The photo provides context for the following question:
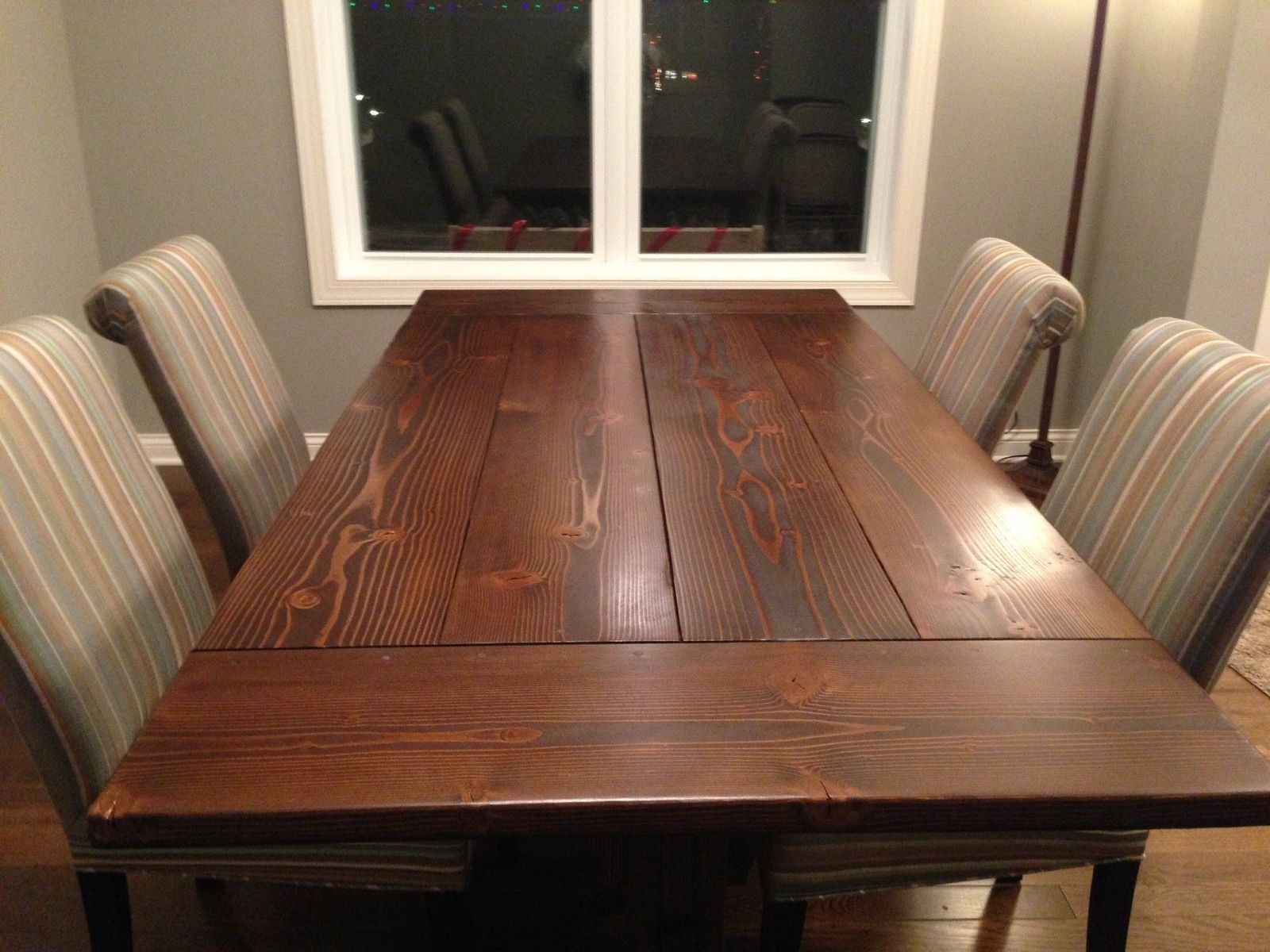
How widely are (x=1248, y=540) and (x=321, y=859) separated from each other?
101cm

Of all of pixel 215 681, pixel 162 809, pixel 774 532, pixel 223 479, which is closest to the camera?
pixel 162 809

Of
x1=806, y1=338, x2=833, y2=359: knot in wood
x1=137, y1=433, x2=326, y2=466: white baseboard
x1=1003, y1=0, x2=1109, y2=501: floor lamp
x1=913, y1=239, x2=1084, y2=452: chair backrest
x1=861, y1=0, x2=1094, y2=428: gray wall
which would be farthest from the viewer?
x1=137, y1=433, x2=326, y2=466: white baseboard

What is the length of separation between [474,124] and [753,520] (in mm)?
2238

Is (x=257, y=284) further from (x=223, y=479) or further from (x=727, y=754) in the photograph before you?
(x=727, y=754)

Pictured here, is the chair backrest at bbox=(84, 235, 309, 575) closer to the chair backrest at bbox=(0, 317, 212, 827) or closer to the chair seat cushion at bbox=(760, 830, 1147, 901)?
the chair backrest at bbox=(0, 317, 212, 827)

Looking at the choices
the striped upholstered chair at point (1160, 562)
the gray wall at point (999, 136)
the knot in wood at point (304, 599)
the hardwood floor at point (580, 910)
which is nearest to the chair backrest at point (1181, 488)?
the striped upholstered chair at point (1160, 562)

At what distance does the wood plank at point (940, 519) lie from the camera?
104 centimetres

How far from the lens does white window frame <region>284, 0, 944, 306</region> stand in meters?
2.89

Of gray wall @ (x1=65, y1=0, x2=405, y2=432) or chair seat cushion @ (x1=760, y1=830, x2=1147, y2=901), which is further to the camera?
gray wall @ (x1=65, y1=0, x2=405, y2=432)

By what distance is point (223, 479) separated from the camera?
62.7 inches

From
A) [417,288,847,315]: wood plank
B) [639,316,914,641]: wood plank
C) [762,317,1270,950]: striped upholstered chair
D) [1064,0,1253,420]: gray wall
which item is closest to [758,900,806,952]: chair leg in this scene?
[762,317,1270,950]: striped upholstered chair

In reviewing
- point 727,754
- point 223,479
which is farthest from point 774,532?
point 223,479

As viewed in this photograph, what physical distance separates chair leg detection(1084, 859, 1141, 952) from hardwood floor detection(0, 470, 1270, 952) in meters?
0.35

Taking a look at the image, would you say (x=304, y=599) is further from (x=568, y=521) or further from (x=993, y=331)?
(x=993, y=331)
